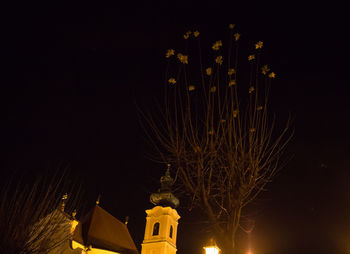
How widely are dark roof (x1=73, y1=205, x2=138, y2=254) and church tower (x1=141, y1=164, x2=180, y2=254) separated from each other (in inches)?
83.1

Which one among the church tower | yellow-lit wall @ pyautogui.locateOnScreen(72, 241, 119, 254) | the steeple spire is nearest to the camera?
yellow-lit wall @ pyautogui.locateOnScreen(72, 241, 119, 254)

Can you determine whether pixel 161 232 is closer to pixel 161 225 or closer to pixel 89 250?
pixel 161 225

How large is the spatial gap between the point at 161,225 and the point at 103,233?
7922 millimetres

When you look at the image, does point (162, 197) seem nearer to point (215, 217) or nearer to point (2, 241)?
point (2, 241)

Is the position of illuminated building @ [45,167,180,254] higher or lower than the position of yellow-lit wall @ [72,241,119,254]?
higher

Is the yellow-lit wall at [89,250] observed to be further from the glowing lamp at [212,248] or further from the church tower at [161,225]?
the glowing lamp at [212,248]

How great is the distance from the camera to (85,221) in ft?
114

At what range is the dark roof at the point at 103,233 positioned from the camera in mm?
32125

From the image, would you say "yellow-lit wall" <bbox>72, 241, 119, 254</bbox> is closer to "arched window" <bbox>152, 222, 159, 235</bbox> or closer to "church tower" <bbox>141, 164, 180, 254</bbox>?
"church tower" <bbox>141, 164, 180, 254</bbox>

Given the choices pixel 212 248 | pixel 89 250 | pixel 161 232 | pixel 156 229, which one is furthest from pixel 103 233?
pixel 212 248

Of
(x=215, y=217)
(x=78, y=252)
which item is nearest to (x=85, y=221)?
(x=78, y=252)

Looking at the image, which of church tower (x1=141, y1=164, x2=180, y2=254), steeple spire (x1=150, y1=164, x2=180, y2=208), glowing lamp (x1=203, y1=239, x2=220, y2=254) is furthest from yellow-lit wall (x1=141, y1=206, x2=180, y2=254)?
glowing lamp (x1=203, y1=239, x2=220, y2=254)

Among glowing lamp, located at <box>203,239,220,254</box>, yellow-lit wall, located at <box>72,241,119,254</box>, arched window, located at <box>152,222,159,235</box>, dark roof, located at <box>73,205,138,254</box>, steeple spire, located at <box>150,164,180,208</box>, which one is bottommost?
glowing lamp, located at <box>203,239,220,254</box>

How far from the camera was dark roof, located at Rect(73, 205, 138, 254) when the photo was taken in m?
32.1
